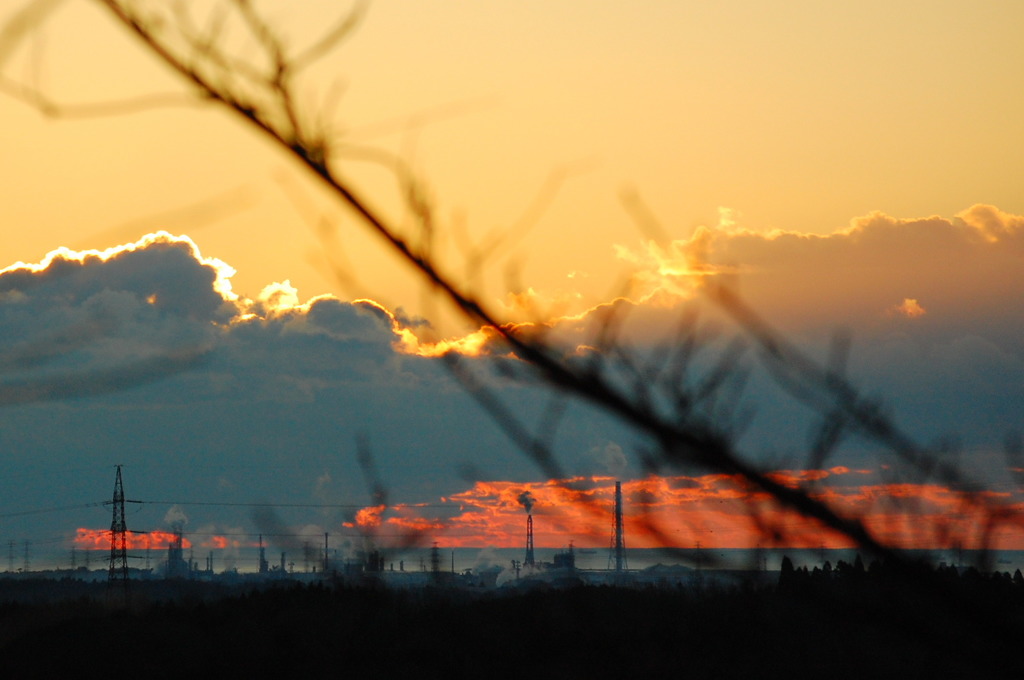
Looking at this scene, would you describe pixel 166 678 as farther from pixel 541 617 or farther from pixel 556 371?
pixel 556 371

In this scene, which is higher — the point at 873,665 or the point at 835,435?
the point at 835,435

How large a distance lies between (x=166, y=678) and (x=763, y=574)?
3029cm

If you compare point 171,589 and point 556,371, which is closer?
point 556,371

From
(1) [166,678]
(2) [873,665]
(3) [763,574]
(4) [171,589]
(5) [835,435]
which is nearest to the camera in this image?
(5) [835,435]

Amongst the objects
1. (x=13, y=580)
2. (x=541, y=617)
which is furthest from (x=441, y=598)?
(x=13, y=580)

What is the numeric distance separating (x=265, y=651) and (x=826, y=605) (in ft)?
102

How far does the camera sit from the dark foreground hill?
1158 inches

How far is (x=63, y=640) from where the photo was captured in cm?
3456

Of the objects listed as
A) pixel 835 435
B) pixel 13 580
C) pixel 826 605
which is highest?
pixel 835 435

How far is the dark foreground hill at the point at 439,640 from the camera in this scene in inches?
1158

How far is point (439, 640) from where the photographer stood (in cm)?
3359

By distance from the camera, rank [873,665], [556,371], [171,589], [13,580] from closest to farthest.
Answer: [556,371] → [873,665] → [171,589] → [13,580]

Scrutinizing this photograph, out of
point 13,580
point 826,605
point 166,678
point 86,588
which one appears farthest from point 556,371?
point 13,580

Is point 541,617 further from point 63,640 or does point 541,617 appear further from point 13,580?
point 13,580
